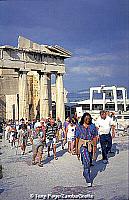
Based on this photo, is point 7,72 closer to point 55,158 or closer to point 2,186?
point 55,158

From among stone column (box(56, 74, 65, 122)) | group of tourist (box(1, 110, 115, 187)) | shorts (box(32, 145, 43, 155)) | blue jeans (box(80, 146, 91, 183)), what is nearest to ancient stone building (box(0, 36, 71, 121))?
stone column (box(56, 74, 65, 122))

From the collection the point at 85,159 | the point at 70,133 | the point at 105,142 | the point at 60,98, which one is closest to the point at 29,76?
the point at 60,98

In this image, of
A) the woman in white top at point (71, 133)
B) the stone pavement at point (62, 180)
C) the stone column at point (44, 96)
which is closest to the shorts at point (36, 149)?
the stone pavement at point (62, 180)

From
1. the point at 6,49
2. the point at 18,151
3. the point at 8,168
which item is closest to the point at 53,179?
the point at 8,168

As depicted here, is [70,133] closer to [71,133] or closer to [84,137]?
[71,133]

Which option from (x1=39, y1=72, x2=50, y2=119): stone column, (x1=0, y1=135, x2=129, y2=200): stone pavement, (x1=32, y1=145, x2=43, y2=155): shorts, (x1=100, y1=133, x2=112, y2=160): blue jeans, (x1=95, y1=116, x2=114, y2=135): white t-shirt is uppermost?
(x1=39, y1=72, x2=50, y2=119): stone column

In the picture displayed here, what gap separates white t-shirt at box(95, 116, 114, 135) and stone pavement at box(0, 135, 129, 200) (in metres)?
0.70

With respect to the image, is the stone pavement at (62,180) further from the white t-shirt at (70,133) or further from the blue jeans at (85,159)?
the white t-shirt at (70,133)

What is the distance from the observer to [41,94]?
2239 cm

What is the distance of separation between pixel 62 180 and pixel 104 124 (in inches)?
85.3

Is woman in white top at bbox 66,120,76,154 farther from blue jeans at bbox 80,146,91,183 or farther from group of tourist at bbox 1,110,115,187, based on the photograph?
blue jeans at bbox 80,146,91,183

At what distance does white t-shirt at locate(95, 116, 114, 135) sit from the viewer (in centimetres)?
771

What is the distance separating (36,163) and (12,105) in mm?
16048

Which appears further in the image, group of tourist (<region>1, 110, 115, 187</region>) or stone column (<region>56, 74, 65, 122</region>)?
stone column (<region>56, 74, 65, 122</region>)
